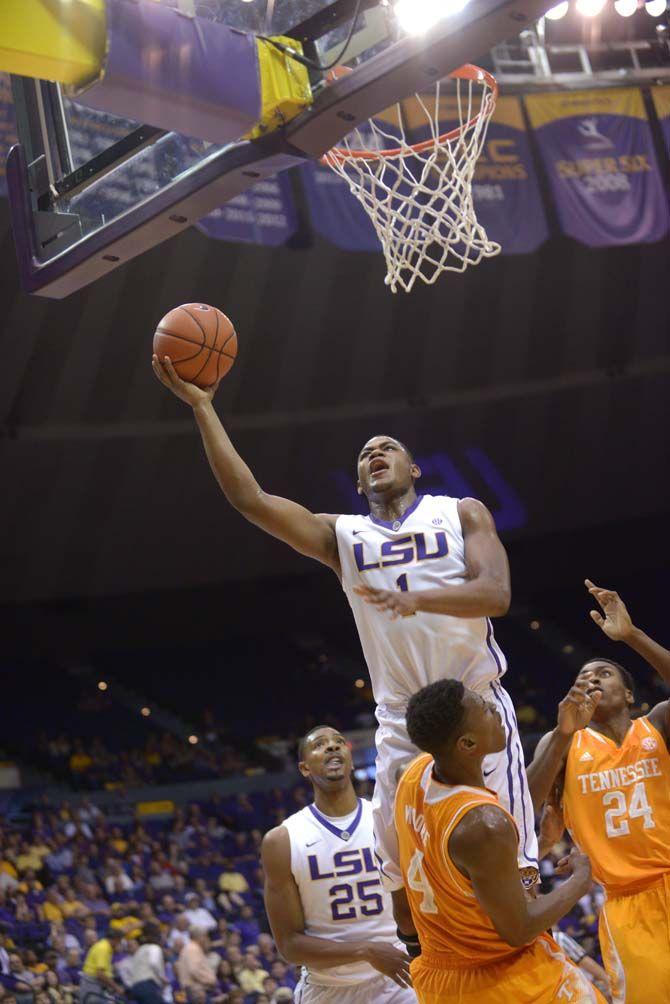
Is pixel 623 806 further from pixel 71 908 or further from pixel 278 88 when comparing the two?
pixel 71 908

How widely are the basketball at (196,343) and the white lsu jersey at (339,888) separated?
223 centimetres

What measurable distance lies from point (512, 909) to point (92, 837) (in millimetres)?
15407

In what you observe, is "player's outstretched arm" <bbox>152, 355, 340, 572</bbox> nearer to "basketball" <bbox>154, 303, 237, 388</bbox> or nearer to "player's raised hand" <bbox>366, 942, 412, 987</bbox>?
"basketball" <bbox>154, 303, 237, 388</bbox>

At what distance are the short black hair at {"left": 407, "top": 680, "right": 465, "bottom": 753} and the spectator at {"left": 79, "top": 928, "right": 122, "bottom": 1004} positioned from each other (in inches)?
322

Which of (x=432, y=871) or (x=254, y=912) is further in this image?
(x=254, y=912)

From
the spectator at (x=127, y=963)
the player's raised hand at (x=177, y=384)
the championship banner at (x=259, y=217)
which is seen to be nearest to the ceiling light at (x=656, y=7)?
the championship banner at (x=259, y=217)

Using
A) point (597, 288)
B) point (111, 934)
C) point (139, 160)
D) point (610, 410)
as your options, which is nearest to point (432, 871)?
point (139, 160)

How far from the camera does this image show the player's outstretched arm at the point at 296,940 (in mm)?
4668

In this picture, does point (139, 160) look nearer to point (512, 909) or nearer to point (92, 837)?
point (512, 909)

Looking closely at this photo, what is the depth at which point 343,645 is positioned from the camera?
86.5 ft

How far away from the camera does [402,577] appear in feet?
13.3

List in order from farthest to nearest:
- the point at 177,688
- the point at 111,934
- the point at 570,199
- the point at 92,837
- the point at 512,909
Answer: the point at 177,688 < the point at 92,837 < the point at 570,199 < the point at 111,934 < the point at 512,909

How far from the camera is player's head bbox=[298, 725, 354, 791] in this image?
17.7 feet

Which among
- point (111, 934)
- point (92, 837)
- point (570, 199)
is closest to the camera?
point (111, 934)
